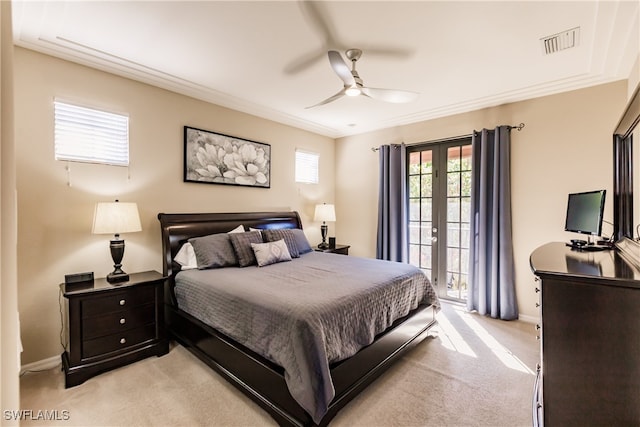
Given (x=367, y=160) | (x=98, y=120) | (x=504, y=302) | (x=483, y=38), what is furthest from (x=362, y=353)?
(x=367, y=160)

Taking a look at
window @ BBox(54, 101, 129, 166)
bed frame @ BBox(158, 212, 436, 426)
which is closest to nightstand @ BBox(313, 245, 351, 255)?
bed frame @ BBox(158, 212, 436, 426)

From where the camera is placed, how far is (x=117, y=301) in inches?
101

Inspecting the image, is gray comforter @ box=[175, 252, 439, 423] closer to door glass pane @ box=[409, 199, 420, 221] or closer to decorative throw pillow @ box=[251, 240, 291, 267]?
decorative throw pillow @ box=[251, 240, 291, 267]

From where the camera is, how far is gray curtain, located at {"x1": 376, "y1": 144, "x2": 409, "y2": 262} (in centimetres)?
458

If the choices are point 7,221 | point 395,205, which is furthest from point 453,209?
point 7,221

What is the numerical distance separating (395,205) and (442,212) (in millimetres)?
685

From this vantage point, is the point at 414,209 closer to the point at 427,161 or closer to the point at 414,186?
the point at 414,186

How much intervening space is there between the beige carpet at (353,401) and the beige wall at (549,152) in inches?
55.8

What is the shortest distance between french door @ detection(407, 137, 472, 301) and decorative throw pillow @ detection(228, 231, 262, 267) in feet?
8.48

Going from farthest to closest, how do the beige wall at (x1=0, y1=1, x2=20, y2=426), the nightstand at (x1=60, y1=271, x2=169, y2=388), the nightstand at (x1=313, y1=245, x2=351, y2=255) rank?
the nightstand at (x1=313, y1=245, x2=351, y2=255) < the nightstand at (x1=60, y1=271, x2=169, y2=388) < the beige wall at (x1=0, y1=1, x2=20, y2=426)

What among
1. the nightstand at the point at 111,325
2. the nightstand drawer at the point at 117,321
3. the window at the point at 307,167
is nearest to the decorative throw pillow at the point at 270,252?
the nightstand at the point at 111,325

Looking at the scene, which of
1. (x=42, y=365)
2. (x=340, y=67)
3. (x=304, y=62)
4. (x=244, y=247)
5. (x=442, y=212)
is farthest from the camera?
(x=442, y=212)

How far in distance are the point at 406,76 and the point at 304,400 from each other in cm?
310

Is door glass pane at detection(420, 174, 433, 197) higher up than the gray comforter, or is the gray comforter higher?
door glass pane at detection(420, 174, 433, 197)
